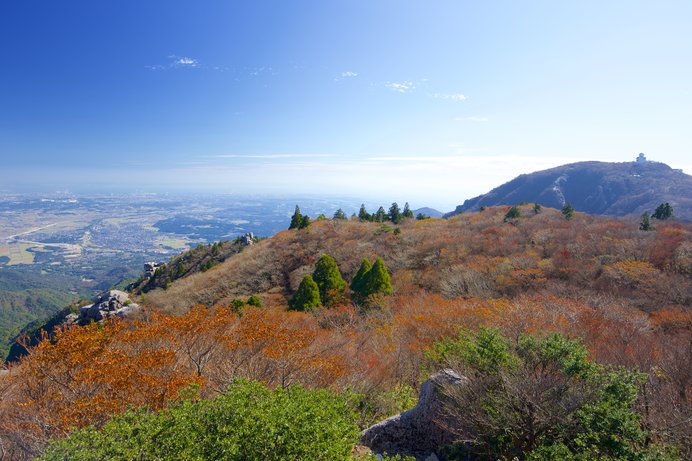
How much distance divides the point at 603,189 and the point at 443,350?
407 ft

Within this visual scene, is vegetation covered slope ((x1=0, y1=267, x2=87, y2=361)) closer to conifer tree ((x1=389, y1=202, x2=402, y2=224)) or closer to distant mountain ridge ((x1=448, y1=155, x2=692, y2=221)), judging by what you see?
conifer tree ((x1=389, y1=202, x2=402, y2=224))

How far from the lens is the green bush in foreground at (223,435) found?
4.25 metres

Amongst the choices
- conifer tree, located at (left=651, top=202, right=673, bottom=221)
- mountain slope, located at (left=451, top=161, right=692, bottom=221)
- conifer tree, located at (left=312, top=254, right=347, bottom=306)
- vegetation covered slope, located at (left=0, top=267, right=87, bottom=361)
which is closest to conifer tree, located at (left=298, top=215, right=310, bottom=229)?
conifer tree, located at (left=312, top=254, right=347, bottom=306)

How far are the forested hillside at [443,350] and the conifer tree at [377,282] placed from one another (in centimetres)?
36

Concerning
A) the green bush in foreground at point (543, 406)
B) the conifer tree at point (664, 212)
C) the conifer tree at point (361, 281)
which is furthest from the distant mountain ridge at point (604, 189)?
the green bush in foreground at point (543, 406)

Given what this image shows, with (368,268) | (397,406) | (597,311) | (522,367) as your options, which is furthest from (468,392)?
(368,268)

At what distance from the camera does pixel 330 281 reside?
22.7 m

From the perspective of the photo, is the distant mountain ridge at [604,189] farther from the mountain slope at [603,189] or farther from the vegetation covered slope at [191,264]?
the vegetation covered slope at [191,264]

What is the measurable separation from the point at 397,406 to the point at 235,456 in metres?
7.17

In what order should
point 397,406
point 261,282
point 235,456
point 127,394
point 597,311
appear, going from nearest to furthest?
1. point 235,456
2. point 127,394
3. point 397,406
4. point 597,311
5. point 261,282

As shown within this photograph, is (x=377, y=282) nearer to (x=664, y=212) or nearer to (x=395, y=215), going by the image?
(x=395, y=215)

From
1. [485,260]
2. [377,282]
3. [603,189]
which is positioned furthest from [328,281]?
[603,189]

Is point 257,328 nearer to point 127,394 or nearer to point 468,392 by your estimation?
point 127,394

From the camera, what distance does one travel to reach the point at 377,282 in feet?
68.3
